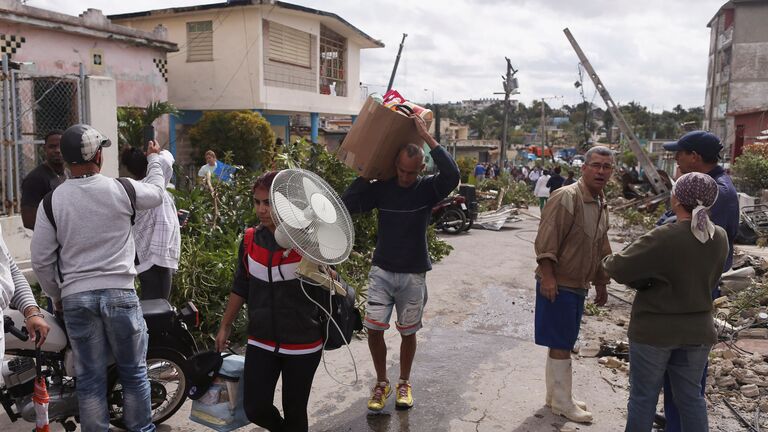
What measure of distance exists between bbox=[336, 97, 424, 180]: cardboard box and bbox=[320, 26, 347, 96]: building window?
17.5m

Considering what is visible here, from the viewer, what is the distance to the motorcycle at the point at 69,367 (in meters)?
3.30

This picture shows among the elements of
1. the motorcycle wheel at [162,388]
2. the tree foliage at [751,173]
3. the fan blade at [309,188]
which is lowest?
the motorcycle wheel at [162,388]

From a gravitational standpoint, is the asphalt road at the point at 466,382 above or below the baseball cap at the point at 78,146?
below

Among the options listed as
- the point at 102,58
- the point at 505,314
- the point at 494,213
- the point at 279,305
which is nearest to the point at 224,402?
the point at 279,305

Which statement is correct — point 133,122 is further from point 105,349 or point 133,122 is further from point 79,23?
point 105,349

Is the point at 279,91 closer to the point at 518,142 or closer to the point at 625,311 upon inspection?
the point at 625,311

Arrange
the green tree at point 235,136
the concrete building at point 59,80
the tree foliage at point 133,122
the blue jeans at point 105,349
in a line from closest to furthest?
the blue jeans at point 105,349
the concrete building at point 59,80
the tree foliage at point 133,122
the green tree at point 235,136

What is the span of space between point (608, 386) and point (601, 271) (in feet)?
3.74

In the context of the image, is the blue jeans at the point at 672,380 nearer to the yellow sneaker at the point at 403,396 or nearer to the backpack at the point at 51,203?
the yellow sneaker at the point at 403,396

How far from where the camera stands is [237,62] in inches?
692

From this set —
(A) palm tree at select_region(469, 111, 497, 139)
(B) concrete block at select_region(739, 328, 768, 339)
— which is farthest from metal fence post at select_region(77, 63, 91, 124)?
(A) palm tree at select_region(469, 111, 497, 139)

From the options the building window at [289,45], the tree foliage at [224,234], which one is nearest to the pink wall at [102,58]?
the building window at [289,45]

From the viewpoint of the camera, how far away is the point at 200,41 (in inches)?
708

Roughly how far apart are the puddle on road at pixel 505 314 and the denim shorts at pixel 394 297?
2307 millimetres
